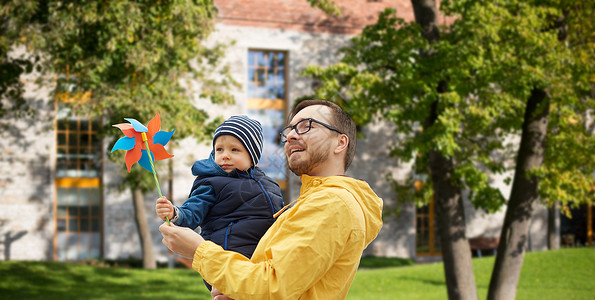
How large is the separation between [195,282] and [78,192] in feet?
24.5

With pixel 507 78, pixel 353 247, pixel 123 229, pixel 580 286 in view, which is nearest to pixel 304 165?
pixel 353 247

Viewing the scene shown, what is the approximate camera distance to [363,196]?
2162 mm

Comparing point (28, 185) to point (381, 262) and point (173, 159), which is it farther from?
point (381, 262)

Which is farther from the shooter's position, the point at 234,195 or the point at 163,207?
the point at 234,195

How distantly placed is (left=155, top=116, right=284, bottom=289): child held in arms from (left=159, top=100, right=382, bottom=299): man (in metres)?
0.42

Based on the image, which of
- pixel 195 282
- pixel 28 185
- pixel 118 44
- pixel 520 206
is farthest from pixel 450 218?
pixel 28 185

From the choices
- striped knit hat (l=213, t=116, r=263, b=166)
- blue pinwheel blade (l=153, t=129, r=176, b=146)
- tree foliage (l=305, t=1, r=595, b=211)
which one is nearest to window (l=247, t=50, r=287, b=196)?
tree foliage (l=305, t=1, r=595, b=211)

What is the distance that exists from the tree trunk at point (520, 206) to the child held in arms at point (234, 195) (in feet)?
28.1

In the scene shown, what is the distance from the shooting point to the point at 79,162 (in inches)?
797

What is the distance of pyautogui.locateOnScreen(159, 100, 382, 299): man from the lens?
1.88 m

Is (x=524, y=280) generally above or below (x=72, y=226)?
below

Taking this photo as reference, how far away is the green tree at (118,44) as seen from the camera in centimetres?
897

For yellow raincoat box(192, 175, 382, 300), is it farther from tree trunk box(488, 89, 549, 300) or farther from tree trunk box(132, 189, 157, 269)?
tree trunk box(132, 189, 157, 269)

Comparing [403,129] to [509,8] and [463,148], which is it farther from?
[509,8]
